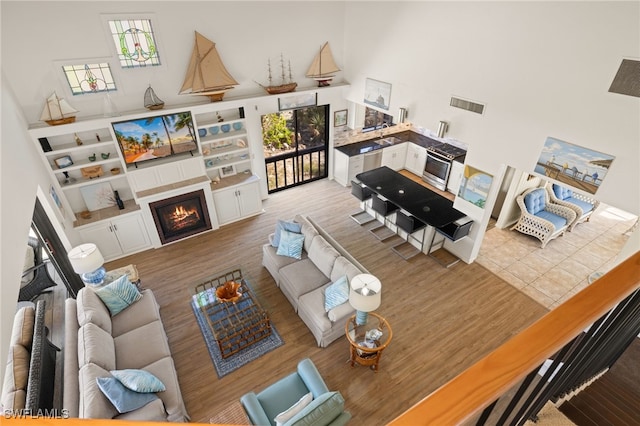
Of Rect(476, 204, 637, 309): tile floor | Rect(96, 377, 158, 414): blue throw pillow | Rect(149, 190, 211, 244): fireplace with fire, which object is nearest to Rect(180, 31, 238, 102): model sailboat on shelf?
Rect(149, 190, 211, 244): fireplace with fire

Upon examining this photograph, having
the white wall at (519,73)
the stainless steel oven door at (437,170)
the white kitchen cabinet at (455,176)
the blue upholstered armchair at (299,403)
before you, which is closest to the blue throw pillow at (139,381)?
the blue upholstered armchair at (299,403)

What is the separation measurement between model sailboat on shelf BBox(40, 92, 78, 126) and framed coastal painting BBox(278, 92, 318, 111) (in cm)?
420

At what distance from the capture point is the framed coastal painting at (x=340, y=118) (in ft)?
30.3

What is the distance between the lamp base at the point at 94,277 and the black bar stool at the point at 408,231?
18.6 feet

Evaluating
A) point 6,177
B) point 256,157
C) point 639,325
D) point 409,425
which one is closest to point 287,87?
point 256,157

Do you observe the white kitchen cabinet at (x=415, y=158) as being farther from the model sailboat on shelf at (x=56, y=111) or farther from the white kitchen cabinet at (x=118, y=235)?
the model sailboat on shelf at (x=56, y=111)

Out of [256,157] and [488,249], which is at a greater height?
[256,157]

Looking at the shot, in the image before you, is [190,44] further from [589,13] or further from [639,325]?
[639,325]

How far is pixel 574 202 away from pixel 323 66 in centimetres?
699

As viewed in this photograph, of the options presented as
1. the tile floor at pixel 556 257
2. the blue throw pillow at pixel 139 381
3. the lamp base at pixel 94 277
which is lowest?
the tile floor at pixel 556 257

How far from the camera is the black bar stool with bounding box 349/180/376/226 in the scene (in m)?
7.91

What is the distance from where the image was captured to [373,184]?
25.7 feet

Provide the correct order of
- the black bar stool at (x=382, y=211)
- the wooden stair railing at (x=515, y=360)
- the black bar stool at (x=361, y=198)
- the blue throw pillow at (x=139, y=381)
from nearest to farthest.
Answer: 1. the wooden stair railing at (x=515, y=360)
2. the blue throw pillow at (x=139, y=381)
3. the black bar stool at (x=382, y=211)
4. the black bar stool at (x=361, y=198)

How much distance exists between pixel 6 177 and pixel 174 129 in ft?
11.3
